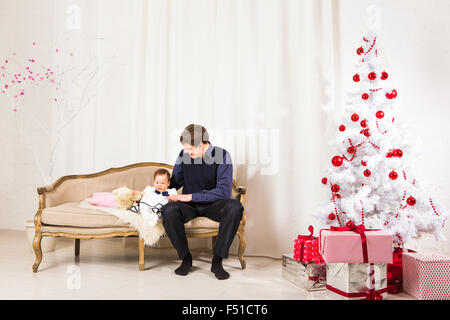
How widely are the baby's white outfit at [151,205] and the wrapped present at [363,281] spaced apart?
4.15ft

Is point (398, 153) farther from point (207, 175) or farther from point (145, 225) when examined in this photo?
point (145, 225)

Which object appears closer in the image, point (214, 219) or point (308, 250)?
point (308, 250)

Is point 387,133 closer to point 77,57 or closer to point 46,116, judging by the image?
point 77,57

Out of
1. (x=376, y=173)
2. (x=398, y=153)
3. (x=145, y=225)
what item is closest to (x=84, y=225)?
(x=145, y=225)

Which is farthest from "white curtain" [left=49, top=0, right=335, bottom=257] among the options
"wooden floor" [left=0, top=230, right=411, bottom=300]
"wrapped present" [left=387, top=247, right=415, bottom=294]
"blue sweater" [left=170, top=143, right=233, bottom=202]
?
"wrapped present" [left=387, top=247, right=415, bottom=294]

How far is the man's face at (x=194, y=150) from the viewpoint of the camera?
9.05 feet

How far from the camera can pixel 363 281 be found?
209 centimetres

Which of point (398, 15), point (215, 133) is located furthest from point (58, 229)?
point (398, 15)

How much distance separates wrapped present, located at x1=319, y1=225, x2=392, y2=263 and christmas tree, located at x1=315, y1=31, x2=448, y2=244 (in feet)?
1.19

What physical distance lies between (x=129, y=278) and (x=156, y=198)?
563mm

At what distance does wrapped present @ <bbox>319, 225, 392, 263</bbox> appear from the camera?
2.09 metres

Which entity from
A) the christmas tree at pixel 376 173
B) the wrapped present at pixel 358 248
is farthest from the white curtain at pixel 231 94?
the wrapped present at pixel 358 248

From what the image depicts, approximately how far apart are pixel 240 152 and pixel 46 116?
2.34 m

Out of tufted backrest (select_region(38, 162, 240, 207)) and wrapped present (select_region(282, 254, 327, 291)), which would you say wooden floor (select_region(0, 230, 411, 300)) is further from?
tufted backrest (select_region(38, 162, 240, 207))
